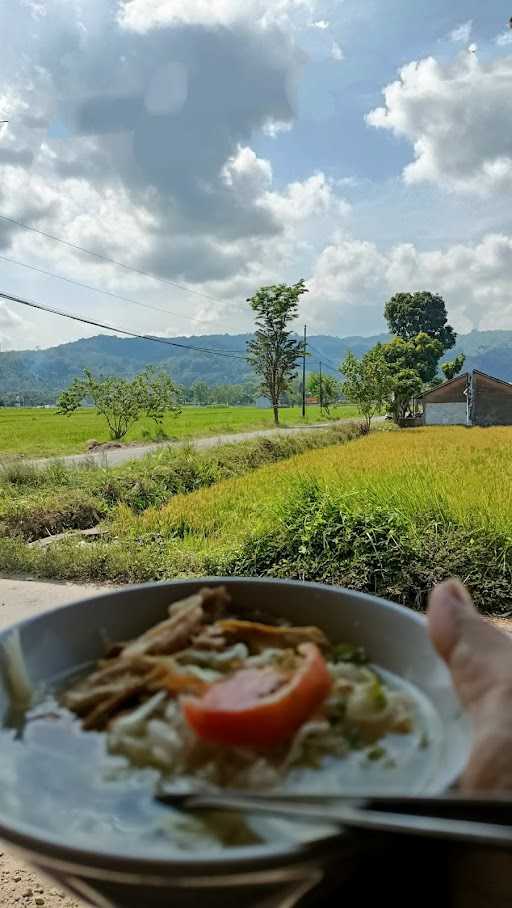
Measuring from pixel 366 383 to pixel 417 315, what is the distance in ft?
129

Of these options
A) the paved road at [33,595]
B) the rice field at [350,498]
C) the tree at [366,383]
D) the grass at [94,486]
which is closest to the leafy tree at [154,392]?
the tree at [366,383]

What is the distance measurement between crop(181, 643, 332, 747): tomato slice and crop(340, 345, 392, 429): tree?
103 feet

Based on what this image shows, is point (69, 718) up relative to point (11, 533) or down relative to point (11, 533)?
up

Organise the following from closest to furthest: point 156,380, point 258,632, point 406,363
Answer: point 258,632
point 156,380
point 406,363

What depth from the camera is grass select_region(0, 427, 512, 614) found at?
4785 millimetres

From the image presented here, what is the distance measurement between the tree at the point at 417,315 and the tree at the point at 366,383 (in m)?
36.1

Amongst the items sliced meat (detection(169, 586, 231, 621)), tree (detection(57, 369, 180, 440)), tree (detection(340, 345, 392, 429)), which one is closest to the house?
tree (detection(340, 345, 392, 429))

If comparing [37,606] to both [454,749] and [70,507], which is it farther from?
[454,749]

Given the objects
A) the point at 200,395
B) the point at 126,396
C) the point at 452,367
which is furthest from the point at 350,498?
the point at 200,395

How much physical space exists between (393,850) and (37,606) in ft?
14.7

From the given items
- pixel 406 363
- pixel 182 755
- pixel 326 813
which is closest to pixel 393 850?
pixel 326 813

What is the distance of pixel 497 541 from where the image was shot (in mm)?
4992

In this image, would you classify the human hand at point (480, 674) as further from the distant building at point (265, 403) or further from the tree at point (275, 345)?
the distant building at point (265, 403)

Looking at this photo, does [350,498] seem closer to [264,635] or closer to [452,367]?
[264,635]
